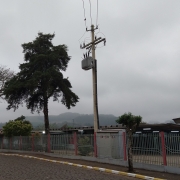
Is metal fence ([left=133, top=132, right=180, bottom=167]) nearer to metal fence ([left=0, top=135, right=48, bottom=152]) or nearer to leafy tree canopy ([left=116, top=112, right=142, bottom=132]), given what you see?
leafy tree canopy ([left=116, top=112, right=142, bottom=132])

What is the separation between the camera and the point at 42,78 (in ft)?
91.6

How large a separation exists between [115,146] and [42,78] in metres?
Answer: 13.4

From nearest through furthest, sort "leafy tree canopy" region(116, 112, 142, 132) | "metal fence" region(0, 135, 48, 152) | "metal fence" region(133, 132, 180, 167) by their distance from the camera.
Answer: "metal fence" region(133, 132, 180, 167), "leafy tree canopy" region(116, 112, 142, 132), "metal fence" region(0, 135, 48, 152)

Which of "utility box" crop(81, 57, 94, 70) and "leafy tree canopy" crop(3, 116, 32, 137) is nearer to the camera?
"utility box" crop(81, 57, 94, 70)

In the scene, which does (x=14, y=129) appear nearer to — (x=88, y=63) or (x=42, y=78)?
(x=42, y=78)

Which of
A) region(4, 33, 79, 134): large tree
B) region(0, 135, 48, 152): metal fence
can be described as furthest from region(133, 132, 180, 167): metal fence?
region(4, 33, 79, 134): large tree

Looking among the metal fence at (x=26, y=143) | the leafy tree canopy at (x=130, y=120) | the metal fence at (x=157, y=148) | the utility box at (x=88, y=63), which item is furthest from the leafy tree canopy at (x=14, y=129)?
the leafy tree canopy at (x=130, y=120)

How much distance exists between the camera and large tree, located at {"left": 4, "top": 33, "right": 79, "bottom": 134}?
92.3ft

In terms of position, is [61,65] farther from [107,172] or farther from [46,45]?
[107,172]

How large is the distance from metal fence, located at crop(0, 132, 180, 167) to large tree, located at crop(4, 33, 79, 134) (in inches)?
201

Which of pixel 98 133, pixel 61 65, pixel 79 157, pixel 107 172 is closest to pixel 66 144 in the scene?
pixel 79 157

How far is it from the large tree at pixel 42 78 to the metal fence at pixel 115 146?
16.7 feet

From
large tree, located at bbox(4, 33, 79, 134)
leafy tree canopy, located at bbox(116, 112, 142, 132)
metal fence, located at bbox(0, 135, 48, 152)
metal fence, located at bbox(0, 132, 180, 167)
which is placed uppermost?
large tree, located at bbox(4, 33, 79, 134)

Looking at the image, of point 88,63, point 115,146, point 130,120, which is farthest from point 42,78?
point 130,120
